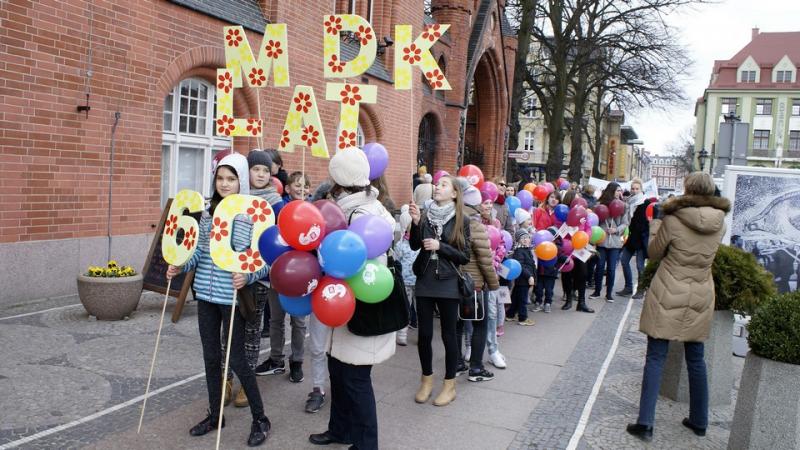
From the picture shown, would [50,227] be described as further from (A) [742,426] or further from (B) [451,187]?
(A) [742,426]

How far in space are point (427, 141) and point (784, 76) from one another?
220 feet

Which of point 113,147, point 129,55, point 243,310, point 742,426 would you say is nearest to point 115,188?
point 113,147

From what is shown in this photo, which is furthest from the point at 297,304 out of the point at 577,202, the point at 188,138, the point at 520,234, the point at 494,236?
the point at 188,138

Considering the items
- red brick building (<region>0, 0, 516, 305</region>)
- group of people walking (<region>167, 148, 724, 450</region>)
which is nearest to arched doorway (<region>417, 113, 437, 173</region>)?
red brick building (<region>0, 0, 516, 305</region>)

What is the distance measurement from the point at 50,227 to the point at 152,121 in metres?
2.16

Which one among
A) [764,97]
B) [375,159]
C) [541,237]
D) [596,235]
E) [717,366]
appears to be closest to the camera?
[375,159]

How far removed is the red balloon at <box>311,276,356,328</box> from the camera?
380cm

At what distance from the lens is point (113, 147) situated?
29.0ft

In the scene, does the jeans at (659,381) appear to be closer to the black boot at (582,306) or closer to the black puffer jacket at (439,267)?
the black puffer jacket at (439,267)

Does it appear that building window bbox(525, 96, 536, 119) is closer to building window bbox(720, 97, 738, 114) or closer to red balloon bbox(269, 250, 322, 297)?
red balloon bbox(269, 250, 322, 297)

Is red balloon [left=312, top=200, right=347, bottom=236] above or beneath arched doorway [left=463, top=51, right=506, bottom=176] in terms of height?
beneath

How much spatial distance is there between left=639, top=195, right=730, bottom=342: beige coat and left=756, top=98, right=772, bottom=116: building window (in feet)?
262

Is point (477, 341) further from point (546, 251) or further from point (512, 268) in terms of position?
point (546, 251)

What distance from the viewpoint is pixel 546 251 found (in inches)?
364
